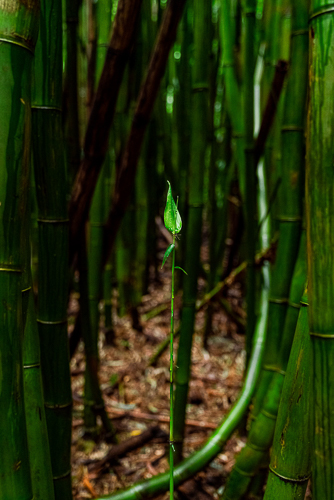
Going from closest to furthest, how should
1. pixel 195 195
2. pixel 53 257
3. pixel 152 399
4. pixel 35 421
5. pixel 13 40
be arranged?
1. pixel 13 40
2. pixel 35 421
3. pixel 53 257
4. pixel 195 195
5. pixel 152 399

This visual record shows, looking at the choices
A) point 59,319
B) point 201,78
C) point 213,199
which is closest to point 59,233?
point 59,319

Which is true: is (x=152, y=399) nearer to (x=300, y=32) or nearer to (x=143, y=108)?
(x=143, y=108)

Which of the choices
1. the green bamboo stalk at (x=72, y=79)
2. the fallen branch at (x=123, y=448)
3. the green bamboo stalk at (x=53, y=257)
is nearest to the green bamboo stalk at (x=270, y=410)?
the green bamboo stalk at (x=53, y=257)

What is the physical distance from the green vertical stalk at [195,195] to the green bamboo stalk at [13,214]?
0.47 m

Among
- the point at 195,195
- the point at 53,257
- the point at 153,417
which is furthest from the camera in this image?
the point at 153,417

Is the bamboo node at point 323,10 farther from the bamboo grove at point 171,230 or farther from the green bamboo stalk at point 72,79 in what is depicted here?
the green bamboo stalk at point 72,79

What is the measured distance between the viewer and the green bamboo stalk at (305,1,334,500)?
12.6 inches

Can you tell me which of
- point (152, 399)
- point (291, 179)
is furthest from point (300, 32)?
point (152, 399)

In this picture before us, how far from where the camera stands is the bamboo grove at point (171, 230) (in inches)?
13.1

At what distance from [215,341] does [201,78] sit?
1124 mm

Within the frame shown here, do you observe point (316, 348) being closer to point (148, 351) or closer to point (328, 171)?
point (328, 171)

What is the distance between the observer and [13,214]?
33cm

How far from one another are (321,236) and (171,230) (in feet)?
0.37

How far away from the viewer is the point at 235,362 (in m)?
1.53
